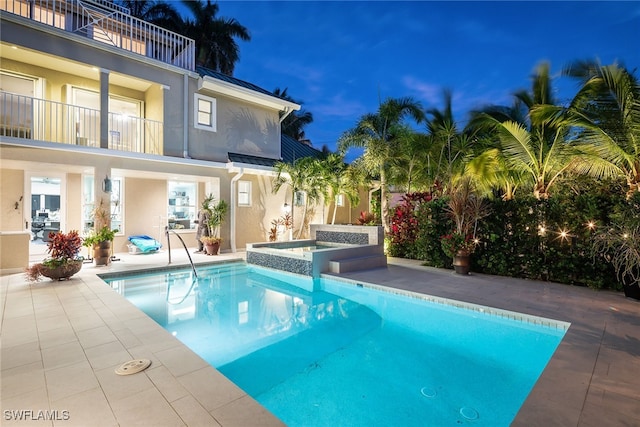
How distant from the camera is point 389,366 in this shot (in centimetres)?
417

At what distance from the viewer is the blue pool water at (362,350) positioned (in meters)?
3.30

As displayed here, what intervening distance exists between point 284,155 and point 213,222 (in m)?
6.71

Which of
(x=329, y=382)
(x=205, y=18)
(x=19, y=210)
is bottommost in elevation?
(x=329, y=382)

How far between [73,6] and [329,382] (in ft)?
51.6

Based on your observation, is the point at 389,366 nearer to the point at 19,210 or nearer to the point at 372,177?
the point at 372,177

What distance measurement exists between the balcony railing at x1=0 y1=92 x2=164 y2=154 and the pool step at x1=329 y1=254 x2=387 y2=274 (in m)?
7.74

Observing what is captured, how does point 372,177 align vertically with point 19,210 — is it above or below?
above

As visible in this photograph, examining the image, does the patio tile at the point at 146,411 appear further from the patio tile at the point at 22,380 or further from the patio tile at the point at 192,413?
the patio tile at the point at 22,380

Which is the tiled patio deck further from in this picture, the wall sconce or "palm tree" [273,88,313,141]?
"palm tree" [273,88,313,141]

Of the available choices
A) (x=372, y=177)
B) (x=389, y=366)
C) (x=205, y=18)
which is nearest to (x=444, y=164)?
(x=372, y=177)

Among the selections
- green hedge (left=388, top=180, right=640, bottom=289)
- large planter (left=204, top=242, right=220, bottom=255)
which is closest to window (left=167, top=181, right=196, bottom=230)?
large planter (left=204, top=242, right=220, bottom=255)

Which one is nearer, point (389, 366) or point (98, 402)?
point (98, 402)

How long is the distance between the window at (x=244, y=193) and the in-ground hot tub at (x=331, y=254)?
2.99m

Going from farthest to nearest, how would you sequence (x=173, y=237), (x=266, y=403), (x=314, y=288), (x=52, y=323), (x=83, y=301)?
(x=173, y=237), (x=314, y=288), (x=83, y=301), (x=52, y=323), (x=266, y=403)
